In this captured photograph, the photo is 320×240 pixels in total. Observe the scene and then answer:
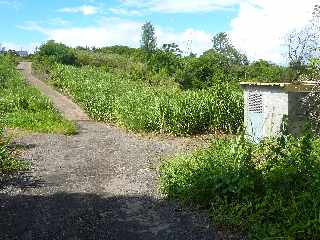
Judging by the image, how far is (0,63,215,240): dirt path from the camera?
26.1 ft

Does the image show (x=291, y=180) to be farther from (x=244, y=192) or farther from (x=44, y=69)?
(x=44, y=69)

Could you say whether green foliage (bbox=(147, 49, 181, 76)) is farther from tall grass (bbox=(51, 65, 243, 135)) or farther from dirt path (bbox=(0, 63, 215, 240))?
dirt path (bbox=(0, 63, 215, 240))

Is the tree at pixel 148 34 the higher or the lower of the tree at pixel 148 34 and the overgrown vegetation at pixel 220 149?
the higher

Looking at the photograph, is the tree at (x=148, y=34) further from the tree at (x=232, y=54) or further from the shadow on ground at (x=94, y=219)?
the shadow on ground at (x=94, y=219)

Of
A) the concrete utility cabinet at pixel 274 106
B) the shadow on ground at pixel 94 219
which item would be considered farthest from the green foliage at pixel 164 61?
the shadow on ground at pixel 94 219

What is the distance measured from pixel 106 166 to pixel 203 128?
6.65 meters

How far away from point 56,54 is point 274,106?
44008 mm

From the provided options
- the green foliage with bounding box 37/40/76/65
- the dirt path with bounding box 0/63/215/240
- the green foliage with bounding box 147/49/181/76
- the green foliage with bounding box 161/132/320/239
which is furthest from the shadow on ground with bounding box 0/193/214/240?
the green foliage with bounding box 37/40/76/65

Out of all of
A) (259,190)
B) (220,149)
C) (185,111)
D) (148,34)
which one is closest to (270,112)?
(220,149)

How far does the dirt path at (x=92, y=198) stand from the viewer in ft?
26.1

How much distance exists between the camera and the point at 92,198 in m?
9.78

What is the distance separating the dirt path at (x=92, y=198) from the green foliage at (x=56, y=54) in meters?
38.1

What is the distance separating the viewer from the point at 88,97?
25.5m

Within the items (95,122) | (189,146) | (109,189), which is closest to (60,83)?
(95,122)
